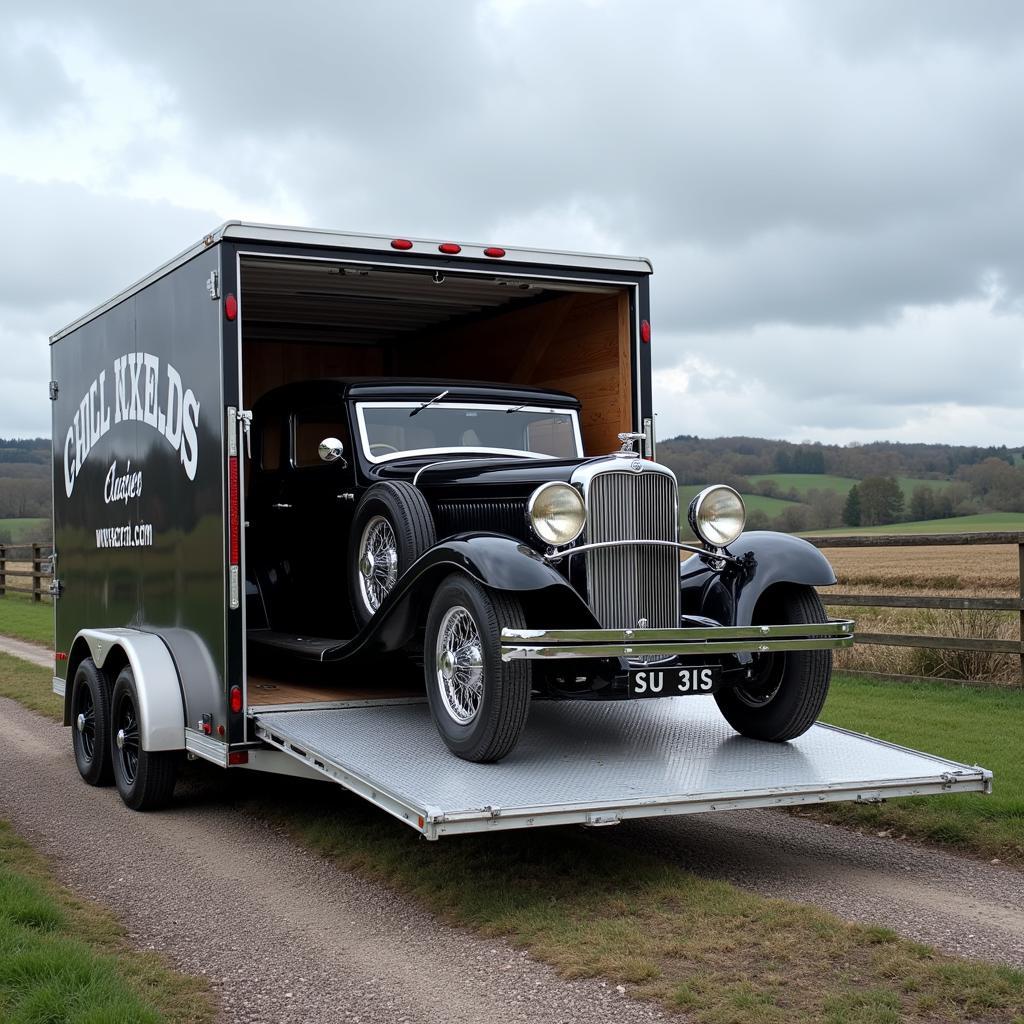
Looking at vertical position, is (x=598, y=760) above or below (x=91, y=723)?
above

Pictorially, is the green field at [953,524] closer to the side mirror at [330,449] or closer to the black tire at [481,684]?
the side mirror at [330,449]

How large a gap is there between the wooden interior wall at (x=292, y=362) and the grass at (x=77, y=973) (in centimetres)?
595

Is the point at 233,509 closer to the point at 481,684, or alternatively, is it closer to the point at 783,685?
the point at 481,684

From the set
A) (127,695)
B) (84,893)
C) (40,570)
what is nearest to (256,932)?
(84,893)

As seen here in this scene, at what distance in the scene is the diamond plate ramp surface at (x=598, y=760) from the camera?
17.4 ft

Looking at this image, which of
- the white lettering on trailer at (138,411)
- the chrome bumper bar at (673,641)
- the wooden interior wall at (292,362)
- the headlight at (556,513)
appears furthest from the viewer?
the wooden interior wall at (292,362)

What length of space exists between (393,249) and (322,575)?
6.86 ft

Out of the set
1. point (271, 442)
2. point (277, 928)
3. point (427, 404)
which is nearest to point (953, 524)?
point (271, 442)

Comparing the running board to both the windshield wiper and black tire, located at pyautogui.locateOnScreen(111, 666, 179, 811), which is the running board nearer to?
black tire, located at pyautogui.locateOnScreen(111, 666, 179, 811)

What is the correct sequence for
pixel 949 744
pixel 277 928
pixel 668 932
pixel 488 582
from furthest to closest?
pixel 949 744, pixel 488 582, pixel 277 928, pixel 668 932

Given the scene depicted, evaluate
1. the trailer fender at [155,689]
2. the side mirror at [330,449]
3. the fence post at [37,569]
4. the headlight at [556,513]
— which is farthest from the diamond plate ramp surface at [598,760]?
the fence post at [37,569]

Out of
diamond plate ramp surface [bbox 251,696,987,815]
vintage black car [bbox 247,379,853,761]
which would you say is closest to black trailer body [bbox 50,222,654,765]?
vintage black car [bbox 247,379,853,761]

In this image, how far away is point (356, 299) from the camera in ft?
30.7

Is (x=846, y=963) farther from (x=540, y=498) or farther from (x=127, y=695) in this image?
(x=127, y=695)
